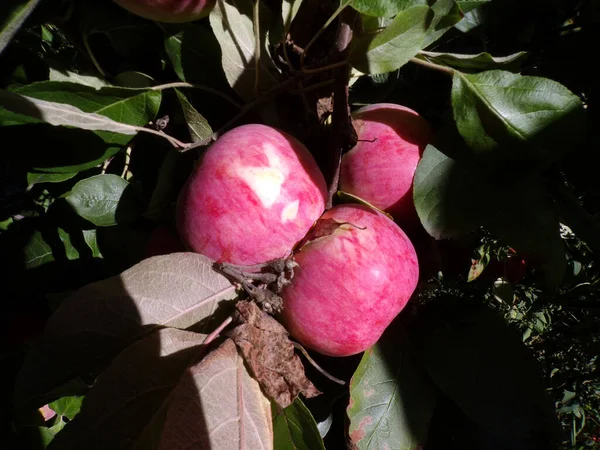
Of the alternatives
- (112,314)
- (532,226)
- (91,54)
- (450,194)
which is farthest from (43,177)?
(532,226)

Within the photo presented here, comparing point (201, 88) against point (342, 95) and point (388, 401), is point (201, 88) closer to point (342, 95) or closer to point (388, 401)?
point (342, 95)

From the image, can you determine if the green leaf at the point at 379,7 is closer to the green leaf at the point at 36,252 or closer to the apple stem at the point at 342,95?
the apple stem at the point at 342,95

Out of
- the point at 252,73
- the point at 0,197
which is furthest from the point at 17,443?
the point at 252,73

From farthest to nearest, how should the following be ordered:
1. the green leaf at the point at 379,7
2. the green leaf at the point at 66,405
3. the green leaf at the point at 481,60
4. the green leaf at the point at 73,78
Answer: the green leaf at the point at 66,405 → the green leaf at the point at 73,78 → the green leaf at the point at 481,60 → the green leaf at the point at 379,7

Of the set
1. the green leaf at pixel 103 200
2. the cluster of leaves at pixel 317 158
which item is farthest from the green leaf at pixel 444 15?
the green leaf at pixel 103 200

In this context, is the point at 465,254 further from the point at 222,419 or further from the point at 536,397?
the point at 222,419

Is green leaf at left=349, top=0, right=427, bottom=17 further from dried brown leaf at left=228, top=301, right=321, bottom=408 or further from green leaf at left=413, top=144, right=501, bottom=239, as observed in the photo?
dried brown leaf at left=228, top=301, right=321, bottom=408
